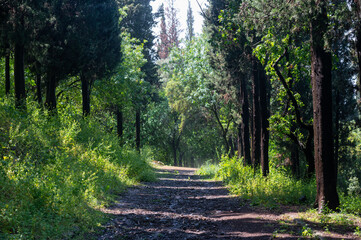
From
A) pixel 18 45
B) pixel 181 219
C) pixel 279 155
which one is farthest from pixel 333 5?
→ pixel 279 155

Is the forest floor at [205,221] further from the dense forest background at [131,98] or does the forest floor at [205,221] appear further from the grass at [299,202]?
the dense forest background at [131,98]

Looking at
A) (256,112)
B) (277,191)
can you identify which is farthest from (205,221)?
(256,112)

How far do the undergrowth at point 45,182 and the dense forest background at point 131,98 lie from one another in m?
0.03

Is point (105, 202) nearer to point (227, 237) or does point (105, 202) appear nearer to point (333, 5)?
point (227, 237)

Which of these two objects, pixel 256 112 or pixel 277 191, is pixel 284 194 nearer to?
pixel 277 191

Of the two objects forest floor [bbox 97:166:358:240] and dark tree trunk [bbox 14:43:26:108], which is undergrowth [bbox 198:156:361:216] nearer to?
forest floor [bbox 97:166:358:240]

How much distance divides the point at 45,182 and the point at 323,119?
255 inches

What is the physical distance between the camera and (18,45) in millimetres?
12758

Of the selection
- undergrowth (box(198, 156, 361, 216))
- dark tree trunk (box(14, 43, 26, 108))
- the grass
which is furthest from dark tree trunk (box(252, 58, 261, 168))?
dark tree trunk (box(14, 43, 26, 108))

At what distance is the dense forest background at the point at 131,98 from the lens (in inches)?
275

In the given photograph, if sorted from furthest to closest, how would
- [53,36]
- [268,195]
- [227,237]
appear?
[53,36], [268,195], [227,237]

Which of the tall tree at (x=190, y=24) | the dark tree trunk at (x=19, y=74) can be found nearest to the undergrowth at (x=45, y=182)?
the dark tree trunk at (x=19, y=74)

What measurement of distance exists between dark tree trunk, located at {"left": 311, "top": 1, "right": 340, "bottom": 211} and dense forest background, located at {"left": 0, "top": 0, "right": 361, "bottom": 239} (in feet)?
0.08

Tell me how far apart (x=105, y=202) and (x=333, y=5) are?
7.67 meters
